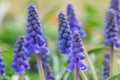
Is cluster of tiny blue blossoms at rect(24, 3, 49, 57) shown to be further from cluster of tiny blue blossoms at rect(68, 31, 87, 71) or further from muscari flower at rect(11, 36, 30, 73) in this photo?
cluster of tiny blue blossoms at rect(68, 31, 87, 71)

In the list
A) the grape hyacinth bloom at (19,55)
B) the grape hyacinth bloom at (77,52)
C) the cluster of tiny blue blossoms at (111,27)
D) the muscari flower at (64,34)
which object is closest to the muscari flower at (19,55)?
the grape hyacinth bloom at (19,55)

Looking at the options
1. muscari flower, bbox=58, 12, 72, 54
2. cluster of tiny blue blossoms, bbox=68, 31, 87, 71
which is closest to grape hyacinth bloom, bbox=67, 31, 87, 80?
cluster of tiny blue blossoms, bbox=68, 31, 87, 71

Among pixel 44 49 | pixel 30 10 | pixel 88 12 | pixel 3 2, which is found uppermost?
pixel 3 2

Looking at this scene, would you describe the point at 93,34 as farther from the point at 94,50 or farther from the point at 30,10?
the point at 30,10

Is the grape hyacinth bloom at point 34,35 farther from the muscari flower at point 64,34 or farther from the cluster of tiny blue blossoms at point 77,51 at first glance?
the cluster of tiny blue blossoms at point 77,51

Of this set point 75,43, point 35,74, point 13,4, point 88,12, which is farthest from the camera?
point 13,4

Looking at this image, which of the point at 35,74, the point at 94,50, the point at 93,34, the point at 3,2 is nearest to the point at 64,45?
the point at 94,50
